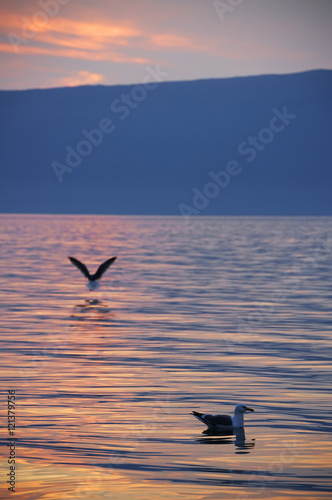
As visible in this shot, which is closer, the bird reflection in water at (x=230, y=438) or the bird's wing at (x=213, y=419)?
the bird reflection in water at (x=230, y=438)

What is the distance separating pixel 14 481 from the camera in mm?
11469

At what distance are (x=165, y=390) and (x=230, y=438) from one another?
10.6 ft

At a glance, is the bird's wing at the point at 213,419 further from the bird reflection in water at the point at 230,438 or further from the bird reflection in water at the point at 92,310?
the bird reflection in water at the point at 92,310

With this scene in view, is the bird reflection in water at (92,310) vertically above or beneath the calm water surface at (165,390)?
above

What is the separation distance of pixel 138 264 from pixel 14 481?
43505 millimetres

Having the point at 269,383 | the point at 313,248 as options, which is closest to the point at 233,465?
the point at 269,383

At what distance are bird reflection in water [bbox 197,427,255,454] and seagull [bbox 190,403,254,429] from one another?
66 millimetres

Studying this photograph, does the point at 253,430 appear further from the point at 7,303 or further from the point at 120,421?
the point at 7,303

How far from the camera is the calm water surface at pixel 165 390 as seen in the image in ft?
38.4

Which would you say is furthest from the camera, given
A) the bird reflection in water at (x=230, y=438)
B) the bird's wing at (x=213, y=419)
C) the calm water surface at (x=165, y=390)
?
the bird's wing at (x=213, y=419)

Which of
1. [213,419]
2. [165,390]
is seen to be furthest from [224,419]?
[165,390]

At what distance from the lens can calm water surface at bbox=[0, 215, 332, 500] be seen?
11.7 metres

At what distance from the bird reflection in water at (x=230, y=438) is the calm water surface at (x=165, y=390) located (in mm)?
40

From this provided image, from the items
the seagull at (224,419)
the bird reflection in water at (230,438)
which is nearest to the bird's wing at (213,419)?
the seagull at (224,419)
